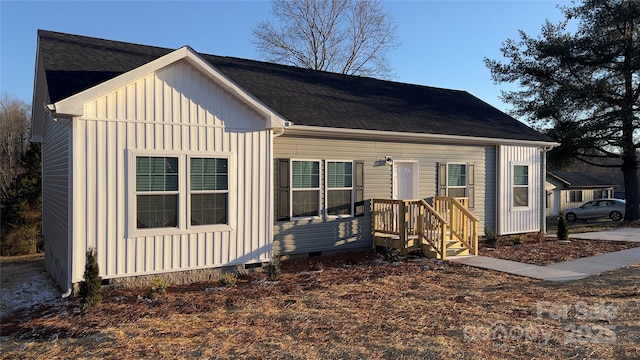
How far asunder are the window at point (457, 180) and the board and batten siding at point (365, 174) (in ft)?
0.51

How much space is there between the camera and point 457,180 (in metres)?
12.3

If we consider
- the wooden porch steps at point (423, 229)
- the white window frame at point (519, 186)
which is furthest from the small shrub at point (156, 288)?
the white window frame at point (519, 186)

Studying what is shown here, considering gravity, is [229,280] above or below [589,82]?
below

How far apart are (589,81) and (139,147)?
20484mm

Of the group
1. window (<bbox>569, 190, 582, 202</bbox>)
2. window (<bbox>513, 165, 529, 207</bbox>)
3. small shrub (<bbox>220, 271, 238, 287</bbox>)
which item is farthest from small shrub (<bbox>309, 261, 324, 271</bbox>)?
window (<bbox>569, 190, 582, 202</bbox>)

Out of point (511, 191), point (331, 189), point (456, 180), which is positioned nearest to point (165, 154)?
point (331, 189)

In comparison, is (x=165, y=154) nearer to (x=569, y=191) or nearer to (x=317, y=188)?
(x=317, y=188)

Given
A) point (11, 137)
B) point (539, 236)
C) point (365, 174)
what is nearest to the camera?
point (365, 174)

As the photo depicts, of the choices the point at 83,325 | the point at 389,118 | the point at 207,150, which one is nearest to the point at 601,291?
the point at 389,118

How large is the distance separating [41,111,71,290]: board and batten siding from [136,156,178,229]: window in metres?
1.11

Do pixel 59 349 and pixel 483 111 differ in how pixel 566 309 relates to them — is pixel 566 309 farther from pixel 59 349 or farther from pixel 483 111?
pixel 483 111

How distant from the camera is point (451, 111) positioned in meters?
13.8

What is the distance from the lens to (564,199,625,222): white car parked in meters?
25.0

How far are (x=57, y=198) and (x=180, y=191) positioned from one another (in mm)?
2985
